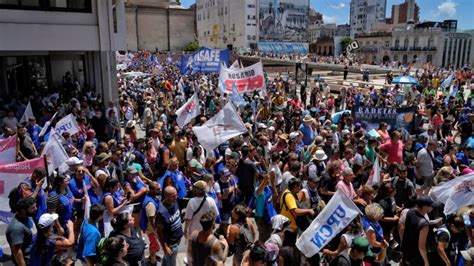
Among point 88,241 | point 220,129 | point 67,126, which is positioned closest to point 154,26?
point 67,126

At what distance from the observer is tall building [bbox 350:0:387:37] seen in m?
172

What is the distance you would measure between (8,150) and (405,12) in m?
166

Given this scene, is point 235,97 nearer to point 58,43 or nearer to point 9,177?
point 58,43

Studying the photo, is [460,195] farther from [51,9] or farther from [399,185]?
[51,9]

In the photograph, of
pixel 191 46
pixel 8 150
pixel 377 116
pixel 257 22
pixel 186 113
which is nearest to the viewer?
pixel 8 150

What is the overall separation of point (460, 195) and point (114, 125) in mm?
9126

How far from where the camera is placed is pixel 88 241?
14.6 ft

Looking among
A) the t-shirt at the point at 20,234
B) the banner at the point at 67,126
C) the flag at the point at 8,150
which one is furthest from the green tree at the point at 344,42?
the t-shirt at the point at 20,234

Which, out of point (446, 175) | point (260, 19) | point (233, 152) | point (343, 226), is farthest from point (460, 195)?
point (260, 19)

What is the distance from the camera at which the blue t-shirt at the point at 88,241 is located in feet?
14.6

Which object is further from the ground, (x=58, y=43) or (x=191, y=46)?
(x=191, y=46)

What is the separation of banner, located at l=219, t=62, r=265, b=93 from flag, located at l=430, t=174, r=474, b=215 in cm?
766

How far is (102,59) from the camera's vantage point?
56.7 ft

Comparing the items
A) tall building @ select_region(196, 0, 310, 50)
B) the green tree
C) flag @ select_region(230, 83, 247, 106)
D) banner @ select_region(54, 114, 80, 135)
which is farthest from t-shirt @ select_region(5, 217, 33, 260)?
the green tree
